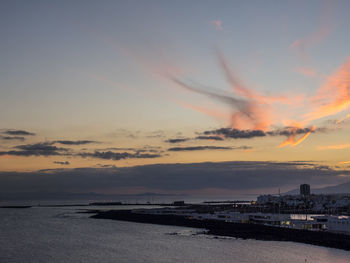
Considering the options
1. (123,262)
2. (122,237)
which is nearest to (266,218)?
(122,237)

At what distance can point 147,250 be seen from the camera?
6525 cm

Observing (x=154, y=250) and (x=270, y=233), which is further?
(x=270, y=233)

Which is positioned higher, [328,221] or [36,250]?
[328,221]

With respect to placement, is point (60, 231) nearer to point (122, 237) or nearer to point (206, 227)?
point (122, 237)

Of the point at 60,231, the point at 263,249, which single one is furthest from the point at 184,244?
the point at 60,231

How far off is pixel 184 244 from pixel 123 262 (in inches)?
694

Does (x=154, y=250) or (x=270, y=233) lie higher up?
(x=270, y=233)

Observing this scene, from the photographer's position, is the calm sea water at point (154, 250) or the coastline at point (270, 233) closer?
the calm sea water at point (154, 250)

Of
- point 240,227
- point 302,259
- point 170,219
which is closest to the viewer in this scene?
point 302,259

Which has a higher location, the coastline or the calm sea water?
the coastline

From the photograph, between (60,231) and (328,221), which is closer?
(328,221)

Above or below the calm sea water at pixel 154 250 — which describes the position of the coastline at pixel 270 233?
above

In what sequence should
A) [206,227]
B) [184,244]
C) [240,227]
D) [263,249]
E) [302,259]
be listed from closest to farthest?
[302,259] < [263,249] < [184,244] < [240,227] < [206,227]

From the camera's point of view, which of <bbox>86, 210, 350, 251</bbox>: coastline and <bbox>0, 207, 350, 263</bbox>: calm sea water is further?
<bbox>86, 210, 350, 251</bbox>: coastline
